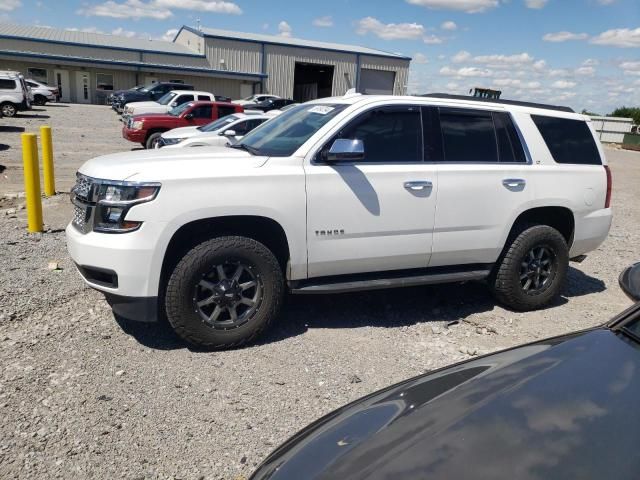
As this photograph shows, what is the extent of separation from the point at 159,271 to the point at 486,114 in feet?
10.6

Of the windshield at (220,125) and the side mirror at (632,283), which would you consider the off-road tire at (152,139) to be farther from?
the side mirror at (632,283)

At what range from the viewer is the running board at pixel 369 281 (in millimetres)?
4441

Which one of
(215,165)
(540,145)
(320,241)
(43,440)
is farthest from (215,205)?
(540,145)

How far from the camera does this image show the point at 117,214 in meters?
3.88

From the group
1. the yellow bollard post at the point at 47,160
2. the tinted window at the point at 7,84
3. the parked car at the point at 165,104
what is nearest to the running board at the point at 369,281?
the yellow bollard post at the point at 47,160

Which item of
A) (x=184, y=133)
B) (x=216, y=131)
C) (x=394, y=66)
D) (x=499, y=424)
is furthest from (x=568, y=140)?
(x=394, y=66)

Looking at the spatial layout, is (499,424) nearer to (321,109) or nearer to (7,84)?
(321,109)

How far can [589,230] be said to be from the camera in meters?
5.62

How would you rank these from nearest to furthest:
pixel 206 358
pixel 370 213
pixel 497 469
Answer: pixel 497 469 → pixel 206 358 → pixel 370 213

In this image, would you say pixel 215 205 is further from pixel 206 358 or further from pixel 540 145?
pixel 540 145

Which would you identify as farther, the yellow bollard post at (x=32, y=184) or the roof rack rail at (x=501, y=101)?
the yellow bollard post at (x=32, y=184)

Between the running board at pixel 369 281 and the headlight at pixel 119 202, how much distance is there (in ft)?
4.31

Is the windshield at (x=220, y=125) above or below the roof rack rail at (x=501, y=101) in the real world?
below

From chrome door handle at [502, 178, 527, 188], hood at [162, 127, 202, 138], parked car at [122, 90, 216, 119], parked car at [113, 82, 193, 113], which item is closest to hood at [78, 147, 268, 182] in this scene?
chrome door handle at [502, 178, 527, 188]
